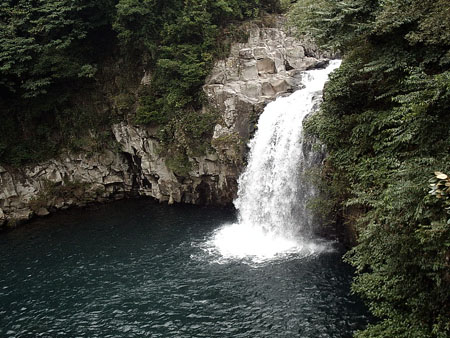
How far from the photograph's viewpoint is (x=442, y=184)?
26.1 ft

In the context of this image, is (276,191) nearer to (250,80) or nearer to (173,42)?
(250,80)

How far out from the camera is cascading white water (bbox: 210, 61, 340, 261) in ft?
62.5

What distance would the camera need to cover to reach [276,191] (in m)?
20.7

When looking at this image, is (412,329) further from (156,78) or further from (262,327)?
(156,78)

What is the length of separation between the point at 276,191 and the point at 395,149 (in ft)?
31.5

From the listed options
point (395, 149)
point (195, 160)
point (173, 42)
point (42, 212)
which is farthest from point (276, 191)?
point (42, 212)

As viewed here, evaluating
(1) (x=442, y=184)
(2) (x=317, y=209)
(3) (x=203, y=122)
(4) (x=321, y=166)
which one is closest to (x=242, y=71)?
(3) (x=203, y=122)

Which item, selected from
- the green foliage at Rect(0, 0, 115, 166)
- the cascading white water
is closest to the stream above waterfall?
the cascading white water

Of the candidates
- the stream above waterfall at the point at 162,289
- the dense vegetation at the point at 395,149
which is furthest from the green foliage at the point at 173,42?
the dense vegetation at the point at 395,149

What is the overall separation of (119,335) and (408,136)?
38.7 ft

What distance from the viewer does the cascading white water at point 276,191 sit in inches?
750

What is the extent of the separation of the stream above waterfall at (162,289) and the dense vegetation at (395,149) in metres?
2.56

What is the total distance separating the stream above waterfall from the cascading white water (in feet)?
3.79

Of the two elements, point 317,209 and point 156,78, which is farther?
point 156,78
